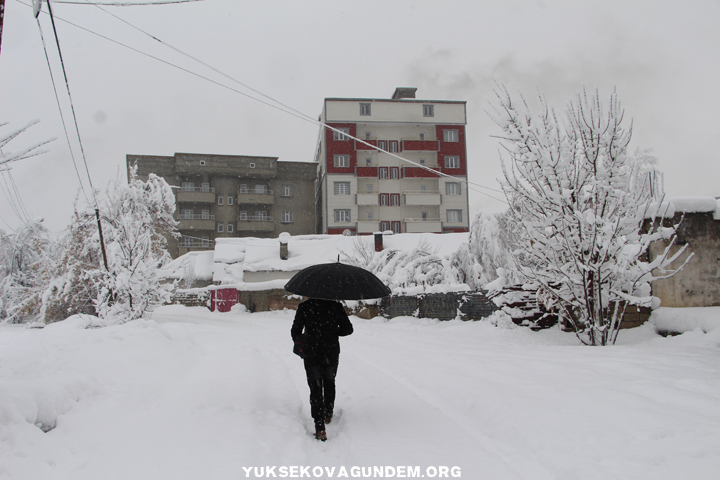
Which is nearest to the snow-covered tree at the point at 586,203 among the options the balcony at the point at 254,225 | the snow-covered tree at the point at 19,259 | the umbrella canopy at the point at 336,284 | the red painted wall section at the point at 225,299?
the umbrella canopy at the point at 336,284

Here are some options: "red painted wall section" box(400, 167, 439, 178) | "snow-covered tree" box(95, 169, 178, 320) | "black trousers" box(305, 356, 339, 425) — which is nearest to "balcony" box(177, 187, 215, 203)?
"red painted wall section" box(400, 167, 439, 178)

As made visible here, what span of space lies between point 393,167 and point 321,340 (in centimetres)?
4903

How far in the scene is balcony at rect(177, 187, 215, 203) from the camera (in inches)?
2100

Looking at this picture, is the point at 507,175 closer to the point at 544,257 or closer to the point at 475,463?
the point at 544,257

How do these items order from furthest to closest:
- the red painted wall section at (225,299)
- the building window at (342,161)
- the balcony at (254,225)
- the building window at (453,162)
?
the balcony at (254,225) < the building window at (453,162) < the building window at (342,161) < the red painted wall section at (225,299)

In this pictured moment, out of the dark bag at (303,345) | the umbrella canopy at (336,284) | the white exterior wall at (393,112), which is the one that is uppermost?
the white exterior wall at (393,112)

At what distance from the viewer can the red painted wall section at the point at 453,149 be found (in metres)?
54.1

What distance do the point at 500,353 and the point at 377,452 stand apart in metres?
5.42

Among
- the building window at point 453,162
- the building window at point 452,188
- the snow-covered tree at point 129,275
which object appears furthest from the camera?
the building window at point 453,162

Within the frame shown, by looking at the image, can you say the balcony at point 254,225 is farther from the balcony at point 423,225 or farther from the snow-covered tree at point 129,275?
the snow-covered tree at point 129,275

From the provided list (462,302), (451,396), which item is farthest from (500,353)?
(462,302)

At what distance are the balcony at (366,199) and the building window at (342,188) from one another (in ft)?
4.11

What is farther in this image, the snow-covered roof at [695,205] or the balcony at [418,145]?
the balcony at [418,145]

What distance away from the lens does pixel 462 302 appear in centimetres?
1650
